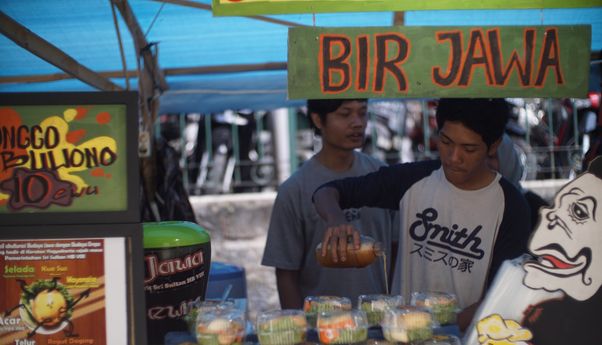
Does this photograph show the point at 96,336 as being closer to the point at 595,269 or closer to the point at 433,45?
the point at 433,45

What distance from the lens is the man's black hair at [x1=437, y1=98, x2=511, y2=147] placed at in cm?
289

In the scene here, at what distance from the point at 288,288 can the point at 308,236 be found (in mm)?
277

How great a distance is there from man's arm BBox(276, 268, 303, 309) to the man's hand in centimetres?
113

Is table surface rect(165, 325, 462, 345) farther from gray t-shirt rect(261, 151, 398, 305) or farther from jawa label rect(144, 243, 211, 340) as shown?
gray t-shirt rect(261, 151, 398, 305)

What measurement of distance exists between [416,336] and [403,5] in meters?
1.01

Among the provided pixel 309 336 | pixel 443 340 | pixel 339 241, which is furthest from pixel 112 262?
pixel 443 340

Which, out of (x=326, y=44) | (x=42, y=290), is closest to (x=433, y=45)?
(x=326, y=44)

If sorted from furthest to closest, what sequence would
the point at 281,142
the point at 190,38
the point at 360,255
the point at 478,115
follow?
1. the point at 281,142
2. the point at 190,38
3. the point at 478,115
4. the point at 360,255

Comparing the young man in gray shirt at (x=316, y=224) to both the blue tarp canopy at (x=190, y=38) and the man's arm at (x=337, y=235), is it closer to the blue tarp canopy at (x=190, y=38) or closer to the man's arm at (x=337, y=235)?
the blue tarp canopy at (x=190, y=38)

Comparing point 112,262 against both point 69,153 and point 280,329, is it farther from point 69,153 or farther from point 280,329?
point 280,329

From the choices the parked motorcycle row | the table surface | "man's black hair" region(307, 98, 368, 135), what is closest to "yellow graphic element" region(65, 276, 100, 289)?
the table surface

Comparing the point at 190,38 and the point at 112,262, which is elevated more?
the point at 190,38

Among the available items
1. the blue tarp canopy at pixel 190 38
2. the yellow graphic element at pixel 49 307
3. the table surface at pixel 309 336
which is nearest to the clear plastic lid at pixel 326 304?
the table surface at pixel 309 336

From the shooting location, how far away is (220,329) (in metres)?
2.24
